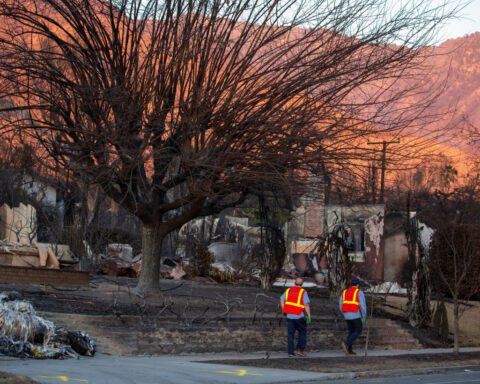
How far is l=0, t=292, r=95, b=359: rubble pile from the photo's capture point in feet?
36.9

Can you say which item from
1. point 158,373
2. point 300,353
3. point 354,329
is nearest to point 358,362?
point 300,353

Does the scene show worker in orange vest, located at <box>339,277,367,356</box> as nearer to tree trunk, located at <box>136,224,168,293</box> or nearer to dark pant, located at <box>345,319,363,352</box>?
dark pant, located at <box>345,319,363,352</box>

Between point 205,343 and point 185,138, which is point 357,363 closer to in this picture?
point 205,343

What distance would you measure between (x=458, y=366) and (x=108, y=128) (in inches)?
363

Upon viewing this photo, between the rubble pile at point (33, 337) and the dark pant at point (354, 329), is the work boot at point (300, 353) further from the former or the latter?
the rubble pile at point (33, 337)

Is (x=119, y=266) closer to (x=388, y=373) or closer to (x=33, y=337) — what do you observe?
(x=33, y=337)

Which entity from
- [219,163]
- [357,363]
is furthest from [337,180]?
[357,363]

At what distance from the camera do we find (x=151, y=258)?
18.1m

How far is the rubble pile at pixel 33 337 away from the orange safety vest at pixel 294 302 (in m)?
4.35

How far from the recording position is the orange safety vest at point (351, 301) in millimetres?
15281

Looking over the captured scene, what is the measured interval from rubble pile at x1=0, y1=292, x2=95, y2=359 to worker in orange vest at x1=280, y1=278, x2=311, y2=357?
436cm

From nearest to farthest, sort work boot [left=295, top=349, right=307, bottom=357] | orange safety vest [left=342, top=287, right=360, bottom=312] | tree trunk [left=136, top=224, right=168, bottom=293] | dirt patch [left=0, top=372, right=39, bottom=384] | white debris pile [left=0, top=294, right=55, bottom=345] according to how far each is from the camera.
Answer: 1. dirt patch [left=0, top=372, right=39, bottom=384]
2. white debris pile [left=0, top=294, right=55, bottom=345]
3. work boot [left=295, top=349, right=307, bottom=357]
4. orange safety vest [left=342, top=287, right=360, bottom=312]
5. tree trunk [left=136, top=224, right=168, bottom=293]

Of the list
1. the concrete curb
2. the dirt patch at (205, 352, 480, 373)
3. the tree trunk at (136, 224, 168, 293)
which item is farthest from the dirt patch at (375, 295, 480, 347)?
the tree trunk at (136, 224, 168, 293)

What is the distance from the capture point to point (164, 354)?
13.6 metres
